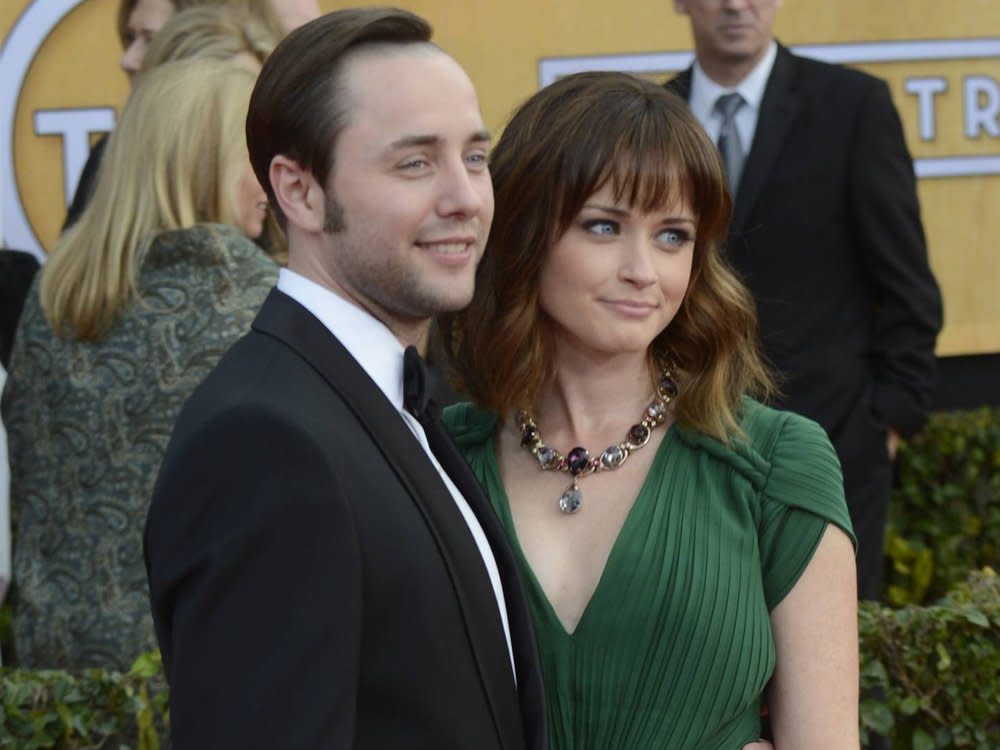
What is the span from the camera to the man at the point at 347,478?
1.77 metres

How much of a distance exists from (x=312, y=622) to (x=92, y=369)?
5.90 feet

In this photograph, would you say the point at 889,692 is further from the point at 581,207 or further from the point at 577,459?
the point at 581,207

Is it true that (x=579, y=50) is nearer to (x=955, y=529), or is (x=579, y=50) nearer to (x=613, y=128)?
(x=955, y=529)

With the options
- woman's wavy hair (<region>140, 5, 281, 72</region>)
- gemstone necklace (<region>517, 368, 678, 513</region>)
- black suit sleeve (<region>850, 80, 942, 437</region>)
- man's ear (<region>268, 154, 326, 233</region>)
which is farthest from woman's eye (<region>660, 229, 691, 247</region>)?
black suit sleeve (<region>850, 80, 942, 437</region>)

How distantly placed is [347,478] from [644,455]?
717 mm

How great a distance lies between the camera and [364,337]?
6.73 feet

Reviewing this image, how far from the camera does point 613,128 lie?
95.0 inches

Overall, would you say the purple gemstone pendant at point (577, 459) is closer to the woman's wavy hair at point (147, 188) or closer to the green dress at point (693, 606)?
the green dress at point (693, 606)

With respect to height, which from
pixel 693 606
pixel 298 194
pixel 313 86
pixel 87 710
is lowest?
pixel 87 710

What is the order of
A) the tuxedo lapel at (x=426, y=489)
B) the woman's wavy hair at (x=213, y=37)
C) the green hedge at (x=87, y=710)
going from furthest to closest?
the woman's wavy hair at (x=213, y=37) → the green hedge at (x=87, y=710) → the tuxedo lapel at (x=426, y=489)

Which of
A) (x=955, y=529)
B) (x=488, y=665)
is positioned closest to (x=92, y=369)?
(x=488, y=665)

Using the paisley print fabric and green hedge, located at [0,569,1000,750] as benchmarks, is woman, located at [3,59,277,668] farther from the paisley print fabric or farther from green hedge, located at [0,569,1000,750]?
green hedge, located at [0,569,1000,750]

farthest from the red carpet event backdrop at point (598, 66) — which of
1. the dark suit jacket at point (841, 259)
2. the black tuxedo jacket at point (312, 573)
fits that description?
the black tuxedo jacket at point (312, 573)

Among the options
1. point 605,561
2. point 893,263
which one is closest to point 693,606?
point 605,561
